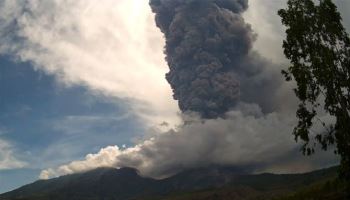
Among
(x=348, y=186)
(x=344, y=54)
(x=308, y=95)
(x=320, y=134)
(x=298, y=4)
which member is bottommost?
(x=348, y=186)

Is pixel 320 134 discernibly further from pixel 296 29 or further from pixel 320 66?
pixel 296 29

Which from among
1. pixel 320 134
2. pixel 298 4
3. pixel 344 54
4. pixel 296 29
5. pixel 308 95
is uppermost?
pixel 298 4

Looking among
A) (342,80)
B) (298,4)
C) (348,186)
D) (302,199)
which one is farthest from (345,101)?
(302,199)

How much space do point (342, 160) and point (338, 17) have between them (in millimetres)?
15215

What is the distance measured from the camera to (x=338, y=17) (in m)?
48.6

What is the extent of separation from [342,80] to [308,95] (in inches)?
138

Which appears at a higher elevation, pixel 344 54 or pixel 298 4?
pixel 298 4

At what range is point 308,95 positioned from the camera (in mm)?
46156

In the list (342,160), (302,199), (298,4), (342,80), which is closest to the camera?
(342,160)

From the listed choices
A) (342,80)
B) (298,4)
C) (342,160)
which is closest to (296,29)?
(298,4)

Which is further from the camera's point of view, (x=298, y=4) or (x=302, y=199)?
(x=302, y=199)

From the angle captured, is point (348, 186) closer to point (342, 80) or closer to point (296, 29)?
point (342, 80)

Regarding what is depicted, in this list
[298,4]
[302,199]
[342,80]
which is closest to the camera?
[342,80]

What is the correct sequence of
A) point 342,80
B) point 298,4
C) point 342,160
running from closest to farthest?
point 342,160 < point 342,80 < point 298,4
